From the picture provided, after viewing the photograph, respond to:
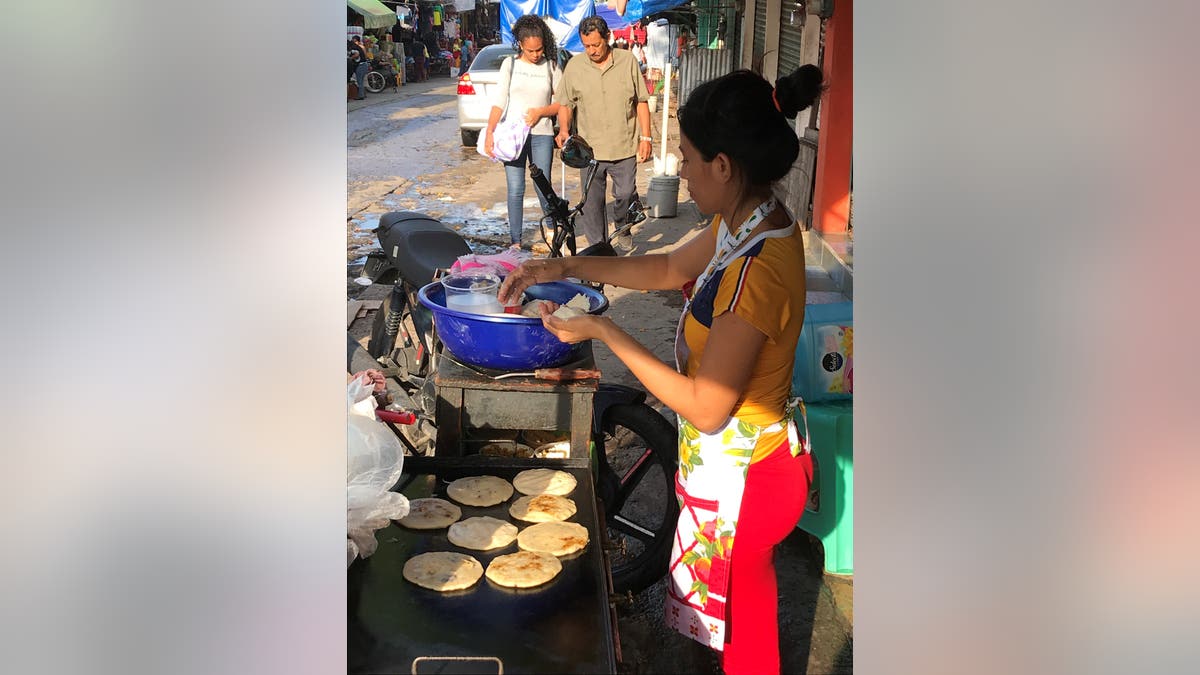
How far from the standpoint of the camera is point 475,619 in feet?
7.27

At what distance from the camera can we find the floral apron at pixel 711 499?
2.35 m

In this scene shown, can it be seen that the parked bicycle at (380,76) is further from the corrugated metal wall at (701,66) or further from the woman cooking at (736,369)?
the woman cooking at (736,369)

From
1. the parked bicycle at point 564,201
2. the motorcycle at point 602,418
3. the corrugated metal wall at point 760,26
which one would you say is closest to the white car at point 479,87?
the corrugated metal wall at point 760,26

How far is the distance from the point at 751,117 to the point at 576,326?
72 centimetres

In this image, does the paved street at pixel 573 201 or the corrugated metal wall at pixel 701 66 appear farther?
the corrugated metal wall at pixel 701 66

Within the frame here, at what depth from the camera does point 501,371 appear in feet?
9.59

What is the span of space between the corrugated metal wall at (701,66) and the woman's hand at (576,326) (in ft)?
37.6

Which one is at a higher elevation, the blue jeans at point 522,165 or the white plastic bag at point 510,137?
the white plastic bag at point 510,137

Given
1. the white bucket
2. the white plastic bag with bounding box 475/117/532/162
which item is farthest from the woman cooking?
the white bucket
